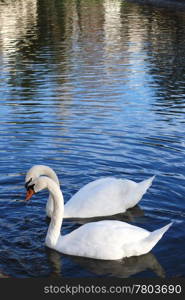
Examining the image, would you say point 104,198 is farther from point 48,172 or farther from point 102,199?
point 48,172

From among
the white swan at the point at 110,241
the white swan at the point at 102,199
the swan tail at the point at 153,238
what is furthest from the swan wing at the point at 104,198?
the swan tail at the point at 153,238

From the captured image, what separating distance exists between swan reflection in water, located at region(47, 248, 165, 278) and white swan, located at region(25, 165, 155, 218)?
1466 millimetres

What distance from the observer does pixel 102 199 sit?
10.9m

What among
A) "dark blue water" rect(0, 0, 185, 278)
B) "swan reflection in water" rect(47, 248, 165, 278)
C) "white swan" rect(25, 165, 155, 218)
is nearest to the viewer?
"swan reflection in water" rect(47, 248, 165, 278)

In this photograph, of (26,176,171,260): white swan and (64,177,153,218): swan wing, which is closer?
(26,176,171,260): white swan

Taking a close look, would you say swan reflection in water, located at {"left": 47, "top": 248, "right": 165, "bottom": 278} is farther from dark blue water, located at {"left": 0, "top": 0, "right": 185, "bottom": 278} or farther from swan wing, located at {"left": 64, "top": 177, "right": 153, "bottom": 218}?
swan wing, located at {"left": 64, "top": 177, "right": 153, "bottom": 218}

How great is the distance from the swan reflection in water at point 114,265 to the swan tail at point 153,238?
23 centimetres

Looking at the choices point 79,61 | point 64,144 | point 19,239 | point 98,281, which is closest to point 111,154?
point 64,144

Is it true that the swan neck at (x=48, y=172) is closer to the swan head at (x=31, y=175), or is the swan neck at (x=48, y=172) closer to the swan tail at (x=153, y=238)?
the swan head at (x=31, y=175)

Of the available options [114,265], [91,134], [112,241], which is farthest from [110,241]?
[91,134]

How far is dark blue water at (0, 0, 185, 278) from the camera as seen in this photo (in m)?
9.42

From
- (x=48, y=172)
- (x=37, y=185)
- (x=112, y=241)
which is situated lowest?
(x=112, y=241)

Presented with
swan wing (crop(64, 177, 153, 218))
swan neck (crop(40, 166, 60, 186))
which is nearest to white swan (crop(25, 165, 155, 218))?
swan wing (crop(64, 177, 153, 218))

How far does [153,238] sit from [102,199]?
6.56 ft
